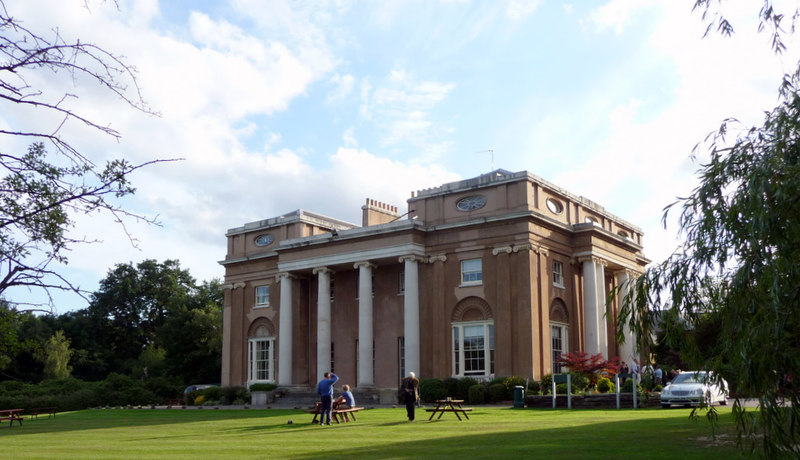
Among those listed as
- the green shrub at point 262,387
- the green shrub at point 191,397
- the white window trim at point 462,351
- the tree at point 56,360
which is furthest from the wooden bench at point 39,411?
the tree at point 56,360

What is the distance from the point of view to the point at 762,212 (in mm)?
10281

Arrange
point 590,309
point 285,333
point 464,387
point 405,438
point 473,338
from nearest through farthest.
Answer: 1. point 405,438
2. point 464,387
3. point 473,338
4. point 590,309
5. point 285,333

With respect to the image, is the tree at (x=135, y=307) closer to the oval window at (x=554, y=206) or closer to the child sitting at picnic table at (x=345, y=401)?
the oval window at (x=554, y=206)

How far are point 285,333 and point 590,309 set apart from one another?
1627 centimetres

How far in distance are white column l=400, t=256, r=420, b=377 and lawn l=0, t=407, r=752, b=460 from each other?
10.2 m

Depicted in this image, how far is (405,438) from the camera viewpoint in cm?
1819

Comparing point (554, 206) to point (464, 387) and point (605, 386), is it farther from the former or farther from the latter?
point (464, 387)

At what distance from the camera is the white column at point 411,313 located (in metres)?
37.0

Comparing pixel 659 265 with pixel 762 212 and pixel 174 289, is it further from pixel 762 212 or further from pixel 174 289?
pixel 174 289

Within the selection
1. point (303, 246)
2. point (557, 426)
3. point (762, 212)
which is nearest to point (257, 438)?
point (557, 426)

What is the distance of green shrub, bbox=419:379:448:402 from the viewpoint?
35.1 metres

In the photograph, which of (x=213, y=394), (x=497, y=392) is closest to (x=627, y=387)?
(x=497, y=392)

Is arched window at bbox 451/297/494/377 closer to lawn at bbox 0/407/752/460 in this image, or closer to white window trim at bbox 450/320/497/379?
white window trim at bbox 450/320/497/379

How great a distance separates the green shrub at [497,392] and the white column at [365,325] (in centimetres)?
689
